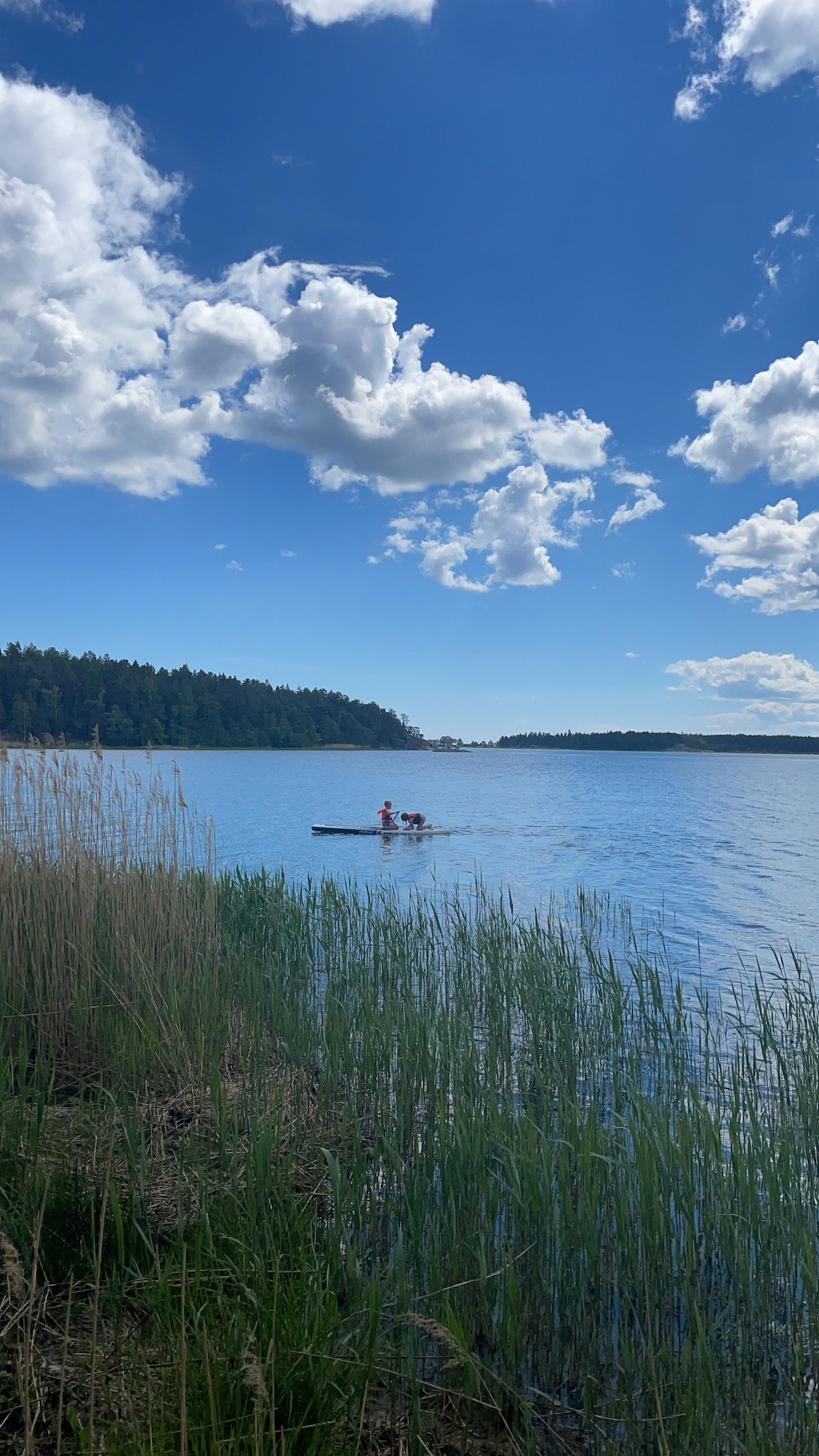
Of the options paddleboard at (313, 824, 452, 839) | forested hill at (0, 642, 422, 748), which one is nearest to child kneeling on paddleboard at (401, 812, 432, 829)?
paddleboard at (313, 824, 452, 839)

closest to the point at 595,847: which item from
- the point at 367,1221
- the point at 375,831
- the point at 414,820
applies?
the point at 414,820

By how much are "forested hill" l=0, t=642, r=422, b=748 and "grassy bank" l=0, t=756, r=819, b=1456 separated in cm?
369

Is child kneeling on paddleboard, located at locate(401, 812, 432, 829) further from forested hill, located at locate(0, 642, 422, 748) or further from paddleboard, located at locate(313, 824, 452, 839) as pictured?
forested hill, located at locate(0, 642, 422, 748)

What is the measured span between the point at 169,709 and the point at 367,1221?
7597 cm

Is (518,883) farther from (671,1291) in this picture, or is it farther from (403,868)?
(671,1291)

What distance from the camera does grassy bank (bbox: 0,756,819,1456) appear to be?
2383 mm

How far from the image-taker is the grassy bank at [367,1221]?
238 cm

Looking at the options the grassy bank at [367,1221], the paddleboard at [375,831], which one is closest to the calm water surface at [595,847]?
the paddleboard at [375,831]

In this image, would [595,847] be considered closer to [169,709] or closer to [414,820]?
[414,820]

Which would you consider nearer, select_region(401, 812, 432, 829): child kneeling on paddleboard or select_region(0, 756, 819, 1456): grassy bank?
select_region(0, 756, 819, 1456): grassy bank

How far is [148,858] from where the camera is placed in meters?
7.54

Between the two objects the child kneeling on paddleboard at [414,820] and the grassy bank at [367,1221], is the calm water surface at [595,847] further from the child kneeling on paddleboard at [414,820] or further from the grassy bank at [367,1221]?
the grassy bank at [367,1221]

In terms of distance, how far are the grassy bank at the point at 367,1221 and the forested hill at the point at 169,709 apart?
369cm

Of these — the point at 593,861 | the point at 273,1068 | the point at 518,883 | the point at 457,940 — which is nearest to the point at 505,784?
the point at 593,861
